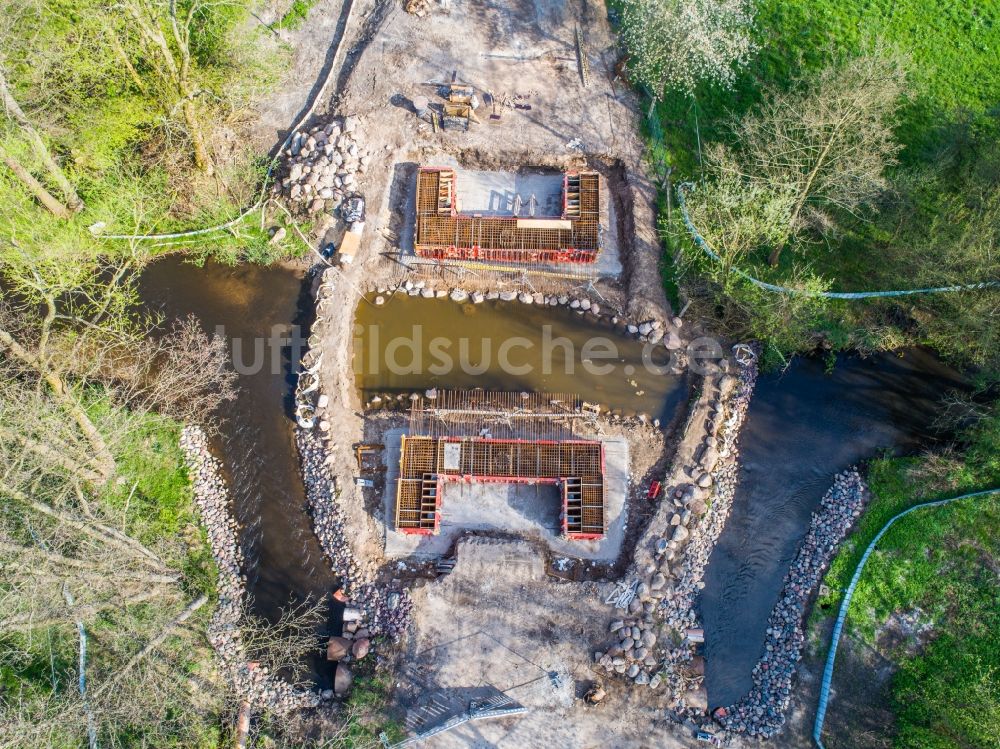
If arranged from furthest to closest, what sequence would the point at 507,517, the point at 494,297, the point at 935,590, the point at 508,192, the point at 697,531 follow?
the point at 508,192, the point at 494,297, the point at 507,517, the point at 697,531, the point at 935,590

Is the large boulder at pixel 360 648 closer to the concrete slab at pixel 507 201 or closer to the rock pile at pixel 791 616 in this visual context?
the rock pile at pixel 791 616

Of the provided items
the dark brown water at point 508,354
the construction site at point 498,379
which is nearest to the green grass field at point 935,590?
the construction site at point 498,379

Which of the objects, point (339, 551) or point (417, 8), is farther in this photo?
point (417, 8)

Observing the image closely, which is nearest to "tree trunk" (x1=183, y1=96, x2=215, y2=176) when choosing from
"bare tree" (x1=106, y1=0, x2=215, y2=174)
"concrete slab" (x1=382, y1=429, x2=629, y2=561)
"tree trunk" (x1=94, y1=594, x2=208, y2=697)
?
"bare tree" (x1=106, y1=0, x2=215, y2=174)

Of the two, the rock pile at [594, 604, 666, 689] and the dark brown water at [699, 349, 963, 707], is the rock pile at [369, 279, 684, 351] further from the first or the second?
the rock pile at [594, 604, 666, 689]

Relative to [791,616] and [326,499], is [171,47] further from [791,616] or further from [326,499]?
[791,616]

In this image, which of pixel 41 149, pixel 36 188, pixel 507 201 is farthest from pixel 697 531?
pixel 36 188
